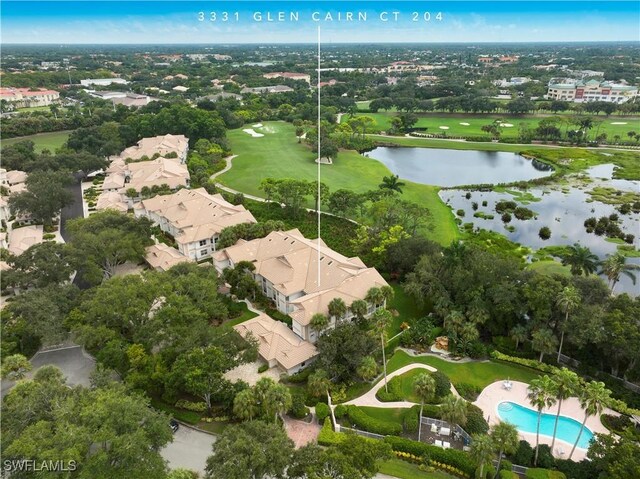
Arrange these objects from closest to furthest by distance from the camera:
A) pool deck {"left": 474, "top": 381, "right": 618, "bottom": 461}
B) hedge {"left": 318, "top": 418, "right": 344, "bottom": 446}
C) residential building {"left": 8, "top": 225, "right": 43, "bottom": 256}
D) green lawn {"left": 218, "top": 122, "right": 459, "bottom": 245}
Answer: hedge {"left": 318, "top": 418, "right": 344, "bottom": 446} → pool deck {"left": 474, "top": 381, "right": 618, "bottom": 461} → residential building {"left": 8, "top": 225, "right": 43, "bottom": 256} → green lawn {"left": 218, "top": 122, "right": 459, "bottom": 245}

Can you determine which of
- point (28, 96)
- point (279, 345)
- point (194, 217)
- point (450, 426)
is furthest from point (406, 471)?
point (28, 96)

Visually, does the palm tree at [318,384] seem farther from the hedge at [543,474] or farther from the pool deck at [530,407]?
the hedge at [543,474]

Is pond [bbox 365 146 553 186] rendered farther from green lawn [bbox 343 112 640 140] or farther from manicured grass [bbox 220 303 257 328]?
manicured grass [bbox 220 303 257 328]


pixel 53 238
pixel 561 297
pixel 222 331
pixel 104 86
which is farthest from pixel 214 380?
pixel 104 86

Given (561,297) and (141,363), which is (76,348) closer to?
(141,363)

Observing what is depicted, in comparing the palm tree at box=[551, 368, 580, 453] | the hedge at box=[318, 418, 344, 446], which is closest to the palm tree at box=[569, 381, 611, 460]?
the palm tree at box=[551, 368, 580, 453]

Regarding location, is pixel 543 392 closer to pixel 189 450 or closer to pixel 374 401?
pixel 374 401
